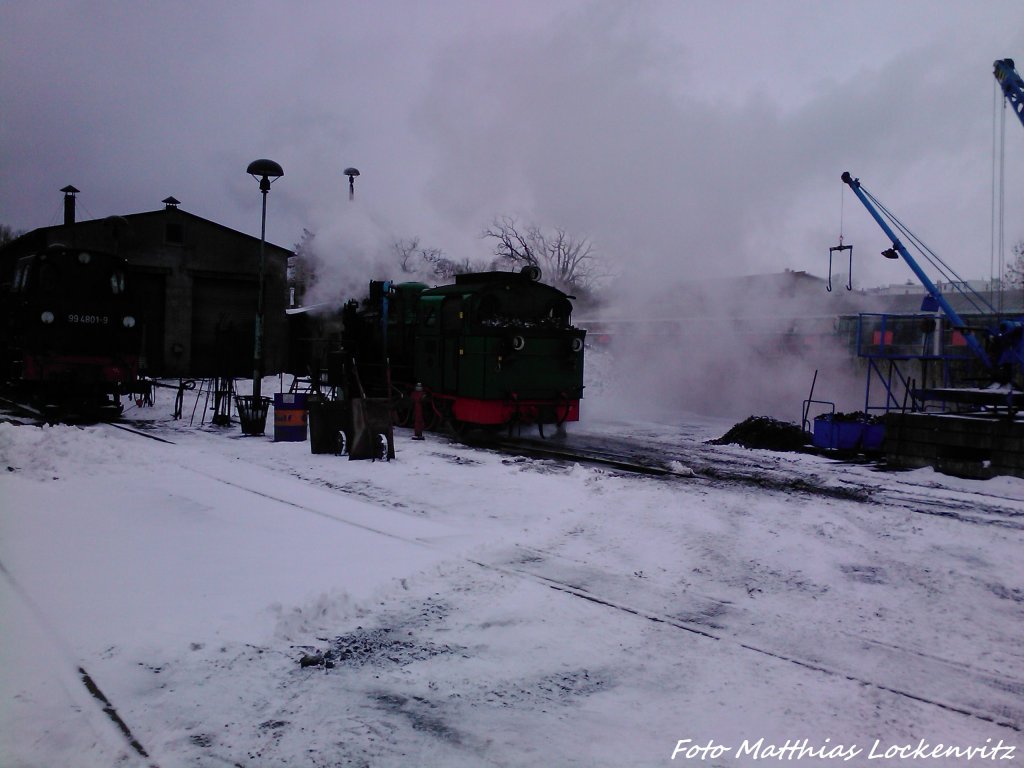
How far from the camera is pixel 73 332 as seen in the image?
45.3 ft

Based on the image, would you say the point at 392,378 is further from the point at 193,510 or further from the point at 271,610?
the point at 271,610

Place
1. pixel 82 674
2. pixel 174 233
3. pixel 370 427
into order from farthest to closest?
pixel 174 233, pixel 370 427, pixel 82 674

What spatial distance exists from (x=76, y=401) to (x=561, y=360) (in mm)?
9442

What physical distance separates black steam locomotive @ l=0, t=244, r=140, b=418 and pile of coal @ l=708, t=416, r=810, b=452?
11.9 metres

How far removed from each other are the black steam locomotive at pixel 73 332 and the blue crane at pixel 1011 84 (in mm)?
18828

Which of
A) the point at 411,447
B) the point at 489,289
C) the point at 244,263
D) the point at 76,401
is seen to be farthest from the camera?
the point at 244,263

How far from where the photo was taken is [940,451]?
10.3 meters

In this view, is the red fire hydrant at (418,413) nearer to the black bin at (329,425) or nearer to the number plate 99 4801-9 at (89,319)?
the black bin at (329,425)

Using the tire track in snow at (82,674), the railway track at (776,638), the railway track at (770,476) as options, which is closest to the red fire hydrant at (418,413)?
the railway track at (770,476)

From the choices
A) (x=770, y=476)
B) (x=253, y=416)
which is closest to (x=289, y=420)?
(x=253, y=416)

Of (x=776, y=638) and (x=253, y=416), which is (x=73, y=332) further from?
(x=776, y=638)

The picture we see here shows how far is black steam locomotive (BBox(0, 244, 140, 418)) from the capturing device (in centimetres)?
1341

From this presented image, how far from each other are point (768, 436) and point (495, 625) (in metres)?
9.83

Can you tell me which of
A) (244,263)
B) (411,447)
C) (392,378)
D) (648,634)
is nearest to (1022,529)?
(648,634)
